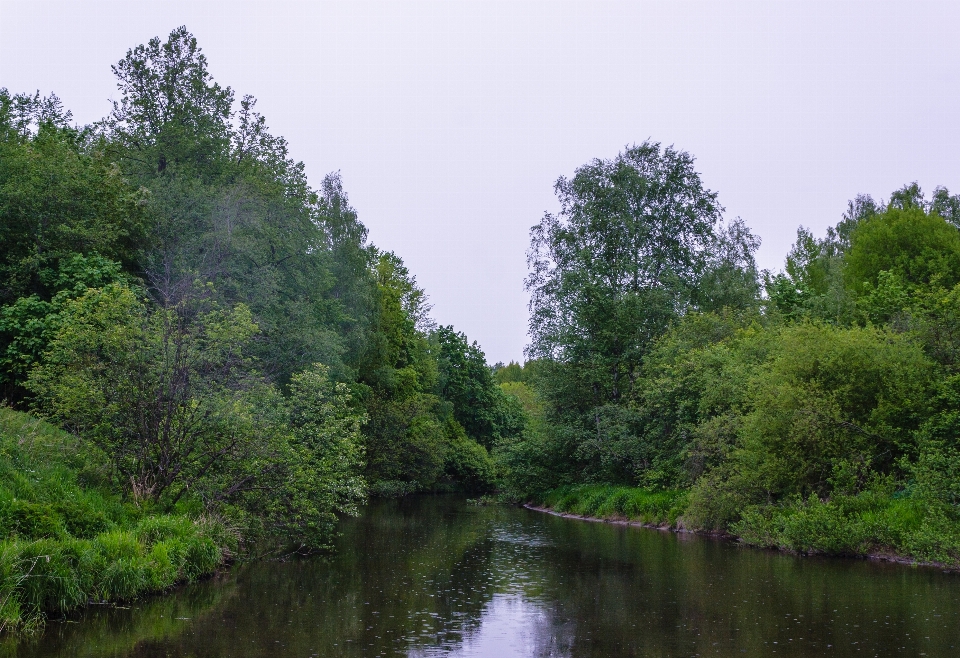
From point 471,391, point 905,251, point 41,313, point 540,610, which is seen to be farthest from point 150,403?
point 471,391

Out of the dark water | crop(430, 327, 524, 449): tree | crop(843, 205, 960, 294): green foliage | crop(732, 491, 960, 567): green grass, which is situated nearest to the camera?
the dark water

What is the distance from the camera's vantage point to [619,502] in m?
40.5

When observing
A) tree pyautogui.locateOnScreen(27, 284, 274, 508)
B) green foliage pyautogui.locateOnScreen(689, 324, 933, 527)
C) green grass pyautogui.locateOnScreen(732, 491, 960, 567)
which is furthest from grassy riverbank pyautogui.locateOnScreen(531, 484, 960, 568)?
tree pyautogui.locateOnScreen(27, 284, 274, 508)

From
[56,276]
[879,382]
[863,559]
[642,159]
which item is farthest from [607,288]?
[56,276]

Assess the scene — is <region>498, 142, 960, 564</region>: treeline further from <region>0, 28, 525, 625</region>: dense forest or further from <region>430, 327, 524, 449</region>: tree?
<region>430, 327, 524, 449</region>: tree

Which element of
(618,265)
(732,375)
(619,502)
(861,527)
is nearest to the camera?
(861,527)

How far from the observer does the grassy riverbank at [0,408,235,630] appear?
14.4 m

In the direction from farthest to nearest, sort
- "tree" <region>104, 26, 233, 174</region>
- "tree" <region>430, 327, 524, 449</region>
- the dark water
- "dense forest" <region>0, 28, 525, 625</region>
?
"tree" <region>430, 327, 524, 449</region> < "tree" <region>104, 26, 233, 174</region> < "dense forest" <region>0, 28, 525, 625</region> < the dark water

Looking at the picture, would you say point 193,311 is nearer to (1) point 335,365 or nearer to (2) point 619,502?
(1) point 335,365

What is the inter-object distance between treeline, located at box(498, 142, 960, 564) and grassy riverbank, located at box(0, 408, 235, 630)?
60.8ft

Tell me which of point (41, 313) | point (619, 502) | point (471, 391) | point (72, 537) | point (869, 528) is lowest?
point (72, 537)

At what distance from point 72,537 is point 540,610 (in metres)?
9.97

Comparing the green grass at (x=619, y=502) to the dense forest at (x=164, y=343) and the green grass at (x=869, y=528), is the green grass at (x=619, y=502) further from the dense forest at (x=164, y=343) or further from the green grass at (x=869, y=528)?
the dense forest at (x=164, y=343)

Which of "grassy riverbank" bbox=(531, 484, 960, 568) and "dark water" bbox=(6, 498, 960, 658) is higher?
"grassy riverbank" bbox=(531, 484, 960, 568)
